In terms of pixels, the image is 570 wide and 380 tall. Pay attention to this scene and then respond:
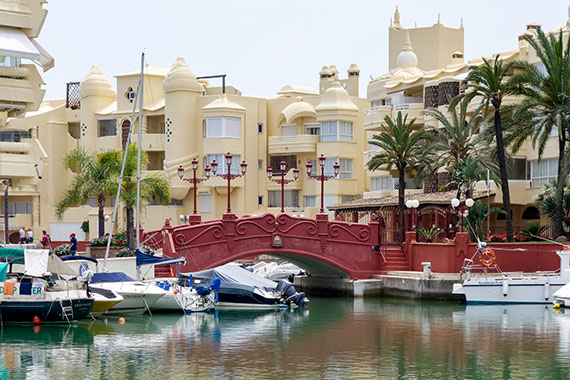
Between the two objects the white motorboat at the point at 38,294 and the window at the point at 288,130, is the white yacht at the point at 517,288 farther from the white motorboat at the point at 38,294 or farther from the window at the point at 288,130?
the window at the point at 288,130

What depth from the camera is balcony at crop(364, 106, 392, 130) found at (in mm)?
76625

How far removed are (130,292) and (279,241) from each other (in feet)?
43.7

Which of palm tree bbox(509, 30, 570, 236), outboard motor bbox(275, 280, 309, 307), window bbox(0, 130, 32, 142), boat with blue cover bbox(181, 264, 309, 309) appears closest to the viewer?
boat with blue cover bbox(181, 264, 309, 309)

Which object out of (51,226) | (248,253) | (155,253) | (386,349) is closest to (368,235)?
(248,253)

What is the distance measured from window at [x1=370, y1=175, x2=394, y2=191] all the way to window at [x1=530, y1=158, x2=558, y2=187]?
12922 millimetres

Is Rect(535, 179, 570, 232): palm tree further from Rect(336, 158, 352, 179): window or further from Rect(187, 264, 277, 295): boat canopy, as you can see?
Rect(336, 158, 352, 179): window

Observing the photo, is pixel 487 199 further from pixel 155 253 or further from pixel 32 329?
pixel 32 329

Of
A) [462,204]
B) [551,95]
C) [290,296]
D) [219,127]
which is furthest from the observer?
[219,127]

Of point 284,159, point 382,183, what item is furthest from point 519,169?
point 284,159

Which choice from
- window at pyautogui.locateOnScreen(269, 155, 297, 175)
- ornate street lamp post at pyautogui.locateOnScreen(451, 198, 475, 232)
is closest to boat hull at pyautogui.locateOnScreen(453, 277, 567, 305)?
ornate street lamp post at pyautogui.locateOnScreen(451, 198, 475, 232)

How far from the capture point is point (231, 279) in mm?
51094

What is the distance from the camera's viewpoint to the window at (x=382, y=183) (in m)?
76.1

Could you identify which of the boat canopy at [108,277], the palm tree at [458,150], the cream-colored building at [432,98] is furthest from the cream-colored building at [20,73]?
the cream-colored building at [432,98]

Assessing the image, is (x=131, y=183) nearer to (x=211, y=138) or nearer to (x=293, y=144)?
(x=211, y=138)
